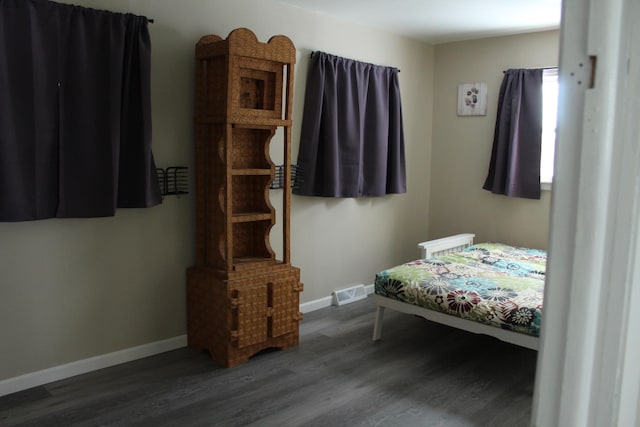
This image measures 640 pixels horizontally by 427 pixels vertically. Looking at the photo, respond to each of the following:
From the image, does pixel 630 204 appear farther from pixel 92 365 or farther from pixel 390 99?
pixel 390 99

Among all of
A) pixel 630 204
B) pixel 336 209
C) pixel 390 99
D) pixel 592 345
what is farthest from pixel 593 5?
pixel 390 99

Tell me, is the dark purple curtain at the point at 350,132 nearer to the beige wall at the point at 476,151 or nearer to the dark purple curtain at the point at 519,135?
the beige wall at the point at 476,151

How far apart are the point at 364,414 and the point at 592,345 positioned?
230 cm

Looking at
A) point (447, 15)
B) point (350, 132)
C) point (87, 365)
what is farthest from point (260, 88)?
point (87, 365)

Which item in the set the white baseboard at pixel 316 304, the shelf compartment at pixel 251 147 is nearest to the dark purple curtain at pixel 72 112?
the shelf compartment at pixel 251 147

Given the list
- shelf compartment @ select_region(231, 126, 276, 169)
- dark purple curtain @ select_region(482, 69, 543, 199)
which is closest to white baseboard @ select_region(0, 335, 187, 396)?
shelf compartment @ select_region(231, 126, 276, 169)

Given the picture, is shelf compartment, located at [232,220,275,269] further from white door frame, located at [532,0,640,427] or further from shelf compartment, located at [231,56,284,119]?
white door frame, located at [532,0,640,427]

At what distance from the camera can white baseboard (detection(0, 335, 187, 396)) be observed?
9.55 feet

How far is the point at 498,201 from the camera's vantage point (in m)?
5.06

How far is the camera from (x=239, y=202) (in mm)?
3635

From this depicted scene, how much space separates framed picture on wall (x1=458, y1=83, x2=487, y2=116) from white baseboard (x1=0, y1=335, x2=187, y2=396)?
11.0 ft

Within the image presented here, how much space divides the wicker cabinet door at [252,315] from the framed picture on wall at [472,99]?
114 inches

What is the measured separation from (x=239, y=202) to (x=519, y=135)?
8.78ft

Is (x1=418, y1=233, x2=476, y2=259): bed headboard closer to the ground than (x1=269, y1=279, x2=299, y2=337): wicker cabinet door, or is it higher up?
higher up
